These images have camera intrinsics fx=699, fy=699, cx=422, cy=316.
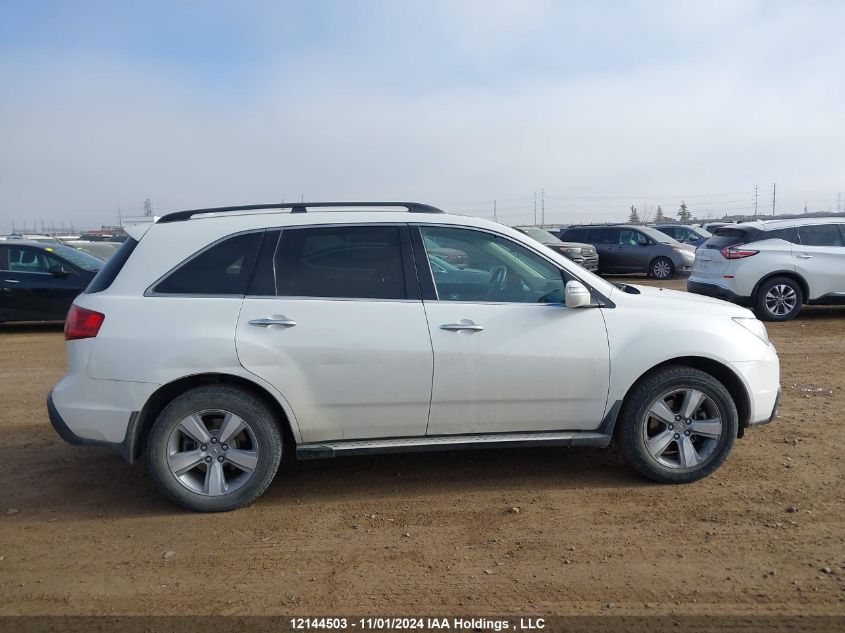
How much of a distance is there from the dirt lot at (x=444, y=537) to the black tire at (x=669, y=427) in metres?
0.12

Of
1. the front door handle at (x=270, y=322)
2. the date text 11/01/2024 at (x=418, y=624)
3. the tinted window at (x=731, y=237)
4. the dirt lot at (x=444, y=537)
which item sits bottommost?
the date text 11/01/2024 at (x=418, y=624)

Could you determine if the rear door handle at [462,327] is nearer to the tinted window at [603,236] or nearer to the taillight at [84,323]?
the taillight at [84,323]

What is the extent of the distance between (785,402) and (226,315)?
4964 millimetres

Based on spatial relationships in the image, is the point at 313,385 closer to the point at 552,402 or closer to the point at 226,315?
the point at 226,315

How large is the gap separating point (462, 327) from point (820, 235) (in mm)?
9290

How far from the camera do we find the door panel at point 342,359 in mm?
4090

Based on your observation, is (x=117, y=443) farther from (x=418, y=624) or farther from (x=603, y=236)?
(x=603, y=236)

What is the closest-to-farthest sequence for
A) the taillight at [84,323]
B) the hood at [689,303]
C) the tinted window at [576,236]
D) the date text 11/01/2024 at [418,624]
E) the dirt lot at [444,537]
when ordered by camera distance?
the date text 11/01/2024 at [418,624], the dirt lot at [444,537], the taillight at [84,323], the hood at [689,303], the tinted window at [576,236]

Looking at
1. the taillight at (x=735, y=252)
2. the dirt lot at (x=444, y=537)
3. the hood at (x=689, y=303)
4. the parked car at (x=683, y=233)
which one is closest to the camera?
the dirt lot at (x=444, y=537)

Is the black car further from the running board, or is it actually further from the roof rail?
the running board

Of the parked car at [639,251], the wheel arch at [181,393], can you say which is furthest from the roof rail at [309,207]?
the parked car at [639,251]

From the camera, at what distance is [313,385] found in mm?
4125

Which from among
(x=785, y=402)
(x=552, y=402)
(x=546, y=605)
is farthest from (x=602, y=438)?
(x=785, y=402)

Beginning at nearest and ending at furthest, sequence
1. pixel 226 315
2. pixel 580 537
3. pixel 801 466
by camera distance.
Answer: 1. pixel 580 537
2. pixel 226 315
3. pixel 801 466
